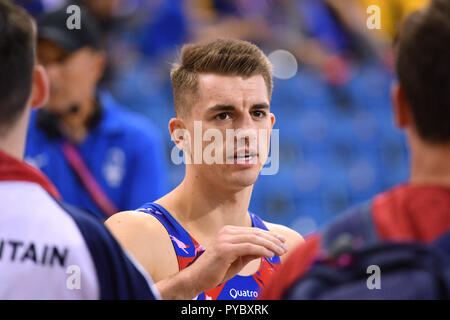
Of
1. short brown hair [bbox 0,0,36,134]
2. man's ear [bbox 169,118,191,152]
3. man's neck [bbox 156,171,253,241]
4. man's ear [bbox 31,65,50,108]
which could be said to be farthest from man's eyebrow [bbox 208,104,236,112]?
short brown hair [bbox 0,0,36,134]

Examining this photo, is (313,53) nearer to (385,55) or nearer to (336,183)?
(385,55)

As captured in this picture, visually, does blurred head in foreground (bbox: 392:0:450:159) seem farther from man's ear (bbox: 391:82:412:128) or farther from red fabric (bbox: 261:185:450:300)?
red fabric (bbox: 261:185:450:300)

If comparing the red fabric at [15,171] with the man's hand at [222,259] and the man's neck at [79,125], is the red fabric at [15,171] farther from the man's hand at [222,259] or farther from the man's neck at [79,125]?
the man's neck at [79,125]

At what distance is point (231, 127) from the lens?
2.30m

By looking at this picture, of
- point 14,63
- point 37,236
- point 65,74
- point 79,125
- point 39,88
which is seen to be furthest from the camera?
point 79,125

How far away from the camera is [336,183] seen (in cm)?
777

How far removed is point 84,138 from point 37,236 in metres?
2.77

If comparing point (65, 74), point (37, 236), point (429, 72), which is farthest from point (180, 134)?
point (65, 74)

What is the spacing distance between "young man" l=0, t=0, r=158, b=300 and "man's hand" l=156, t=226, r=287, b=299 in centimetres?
27

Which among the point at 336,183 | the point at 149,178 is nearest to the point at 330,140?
the point at 336,183

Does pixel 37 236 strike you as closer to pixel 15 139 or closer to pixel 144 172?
pixel 15 139

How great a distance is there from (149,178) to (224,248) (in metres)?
2.35

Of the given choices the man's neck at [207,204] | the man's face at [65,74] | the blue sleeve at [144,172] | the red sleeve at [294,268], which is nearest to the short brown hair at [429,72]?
the red sleeve at [294,268]
